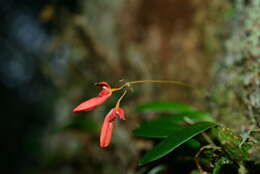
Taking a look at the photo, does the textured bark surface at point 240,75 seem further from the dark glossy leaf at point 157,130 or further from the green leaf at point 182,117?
the dark glossy leaf at point 157,130

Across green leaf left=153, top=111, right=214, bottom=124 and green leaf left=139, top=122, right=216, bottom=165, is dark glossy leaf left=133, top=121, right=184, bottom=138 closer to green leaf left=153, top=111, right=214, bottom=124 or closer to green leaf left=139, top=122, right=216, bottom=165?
green leaf left=153, top=111, right=214, bottom=124

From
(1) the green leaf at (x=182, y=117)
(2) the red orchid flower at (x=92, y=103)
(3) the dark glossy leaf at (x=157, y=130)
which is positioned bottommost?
(1) the green leaf at (x=182, y=117)

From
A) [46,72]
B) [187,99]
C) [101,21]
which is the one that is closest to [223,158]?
[187,99]

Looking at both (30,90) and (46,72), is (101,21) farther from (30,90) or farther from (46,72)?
(30,90)

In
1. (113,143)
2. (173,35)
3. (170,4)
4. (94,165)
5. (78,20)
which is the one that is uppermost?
(78,20)

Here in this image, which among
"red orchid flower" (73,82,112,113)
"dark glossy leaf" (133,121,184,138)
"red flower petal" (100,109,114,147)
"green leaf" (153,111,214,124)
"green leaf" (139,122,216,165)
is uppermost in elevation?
"red orchid flower" (73,82,112,113)

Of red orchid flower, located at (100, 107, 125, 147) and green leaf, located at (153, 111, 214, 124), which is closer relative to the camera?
red orchid flower, located at (100, 107, 125, 147)

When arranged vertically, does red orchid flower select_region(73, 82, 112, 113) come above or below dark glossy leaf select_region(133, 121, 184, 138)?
above

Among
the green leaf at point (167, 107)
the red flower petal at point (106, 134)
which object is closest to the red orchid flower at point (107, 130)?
the red flower petal at point (106, 134)

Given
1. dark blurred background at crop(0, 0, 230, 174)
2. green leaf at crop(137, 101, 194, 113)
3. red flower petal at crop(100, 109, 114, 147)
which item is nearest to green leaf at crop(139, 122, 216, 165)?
red flower petal at crop(100, 109, 114, 147)
